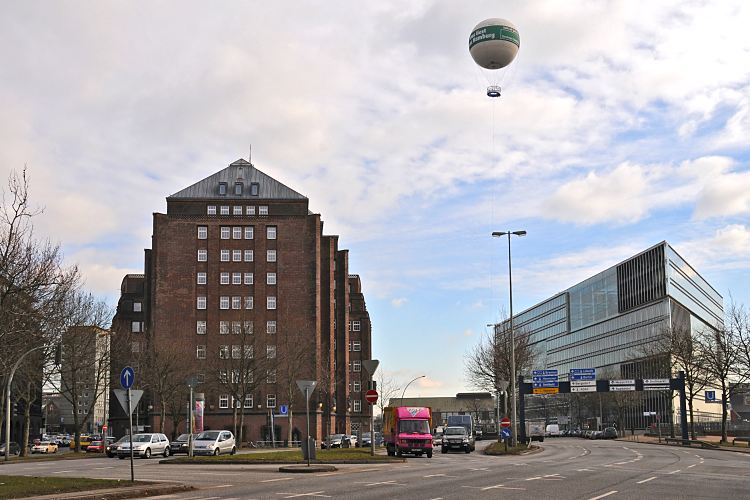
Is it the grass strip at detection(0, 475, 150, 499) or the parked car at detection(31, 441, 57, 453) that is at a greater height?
the grass strip at detection(0, 475, 150, 499)

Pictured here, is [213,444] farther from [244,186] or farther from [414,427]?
[244,186]

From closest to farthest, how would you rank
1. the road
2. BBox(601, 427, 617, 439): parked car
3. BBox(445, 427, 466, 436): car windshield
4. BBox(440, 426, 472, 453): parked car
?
the road, BBox(440, 426, 472, 453): parked car, BBox(445, 427, 466, 436): car windshield, BBox(601, 427, 617, 439): parked car

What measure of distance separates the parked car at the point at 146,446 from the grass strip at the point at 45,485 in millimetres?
25682

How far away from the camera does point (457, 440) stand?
182 ft

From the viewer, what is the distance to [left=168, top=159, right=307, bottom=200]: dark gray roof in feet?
328

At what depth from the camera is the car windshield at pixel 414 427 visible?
4644cm

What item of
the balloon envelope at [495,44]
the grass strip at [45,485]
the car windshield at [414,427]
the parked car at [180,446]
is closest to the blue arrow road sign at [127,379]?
the grass strip at [45,485]

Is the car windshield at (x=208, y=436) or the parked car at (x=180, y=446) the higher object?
the car windshield at (x=208, y=436)

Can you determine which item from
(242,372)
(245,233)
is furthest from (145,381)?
(245,233)

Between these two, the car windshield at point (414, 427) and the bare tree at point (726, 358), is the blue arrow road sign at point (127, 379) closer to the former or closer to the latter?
the car windshield at point (414, 427)

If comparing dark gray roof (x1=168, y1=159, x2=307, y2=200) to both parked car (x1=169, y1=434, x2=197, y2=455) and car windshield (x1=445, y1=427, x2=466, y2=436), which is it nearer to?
parked car (x1=169, y1=434, x2=197, y2=455)

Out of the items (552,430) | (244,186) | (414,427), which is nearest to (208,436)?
(414,427)

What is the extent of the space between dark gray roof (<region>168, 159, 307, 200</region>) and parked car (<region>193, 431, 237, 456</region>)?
52.1m

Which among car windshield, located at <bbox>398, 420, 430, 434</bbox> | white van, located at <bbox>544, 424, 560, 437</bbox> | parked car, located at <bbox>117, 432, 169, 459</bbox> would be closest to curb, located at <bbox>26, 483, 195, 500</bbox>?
car windshield, located at <bbox>398, 420, 430, 434</bbox>
